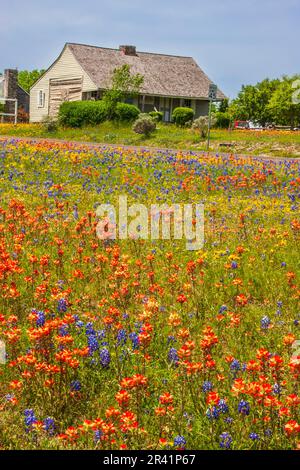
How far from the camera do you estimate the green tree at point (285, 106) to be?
58406 millimetres

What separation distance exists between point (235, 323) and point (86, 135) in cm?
3123

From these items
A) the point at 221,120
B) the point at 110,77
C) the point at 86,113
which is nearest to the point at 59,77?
the point at 110,77

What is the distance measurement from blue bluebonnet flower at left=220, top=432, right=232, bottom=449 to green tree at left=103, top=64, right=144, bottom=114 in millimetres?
37495

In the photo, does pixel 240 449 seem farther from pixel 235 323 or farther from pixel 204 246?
pixel 204 246

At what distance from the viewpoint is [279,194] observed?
12211 millimetres

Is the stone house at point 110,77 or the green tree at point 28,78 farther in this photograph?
the green tree at point 28,78

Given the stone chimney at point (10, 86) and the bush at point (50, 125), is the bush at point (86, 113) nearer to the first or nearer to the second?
the bush at point (50, 125)

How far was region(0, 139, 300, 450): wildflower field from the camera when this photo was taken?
354 centimetres

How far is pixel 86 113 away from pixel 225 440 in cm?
3791

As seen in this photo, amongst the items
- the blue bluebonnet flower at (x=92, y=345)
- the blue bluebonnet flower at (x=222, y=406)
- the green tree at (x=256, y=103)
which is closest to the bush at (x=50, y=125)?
the green tree at (x=256, y=103)

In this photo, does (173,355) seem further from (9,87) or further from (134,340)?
(9,87)

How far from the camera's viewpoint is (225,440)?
341 cm

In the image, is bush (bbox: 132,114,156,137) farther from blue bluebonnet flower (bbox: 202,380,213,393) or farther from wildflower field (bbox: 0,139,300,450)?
blue bluebonnet flower (bbox: 202,380,213,393)

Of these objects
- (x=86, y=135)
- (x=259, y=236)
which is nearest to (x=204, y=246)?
(x=259, y=236)
